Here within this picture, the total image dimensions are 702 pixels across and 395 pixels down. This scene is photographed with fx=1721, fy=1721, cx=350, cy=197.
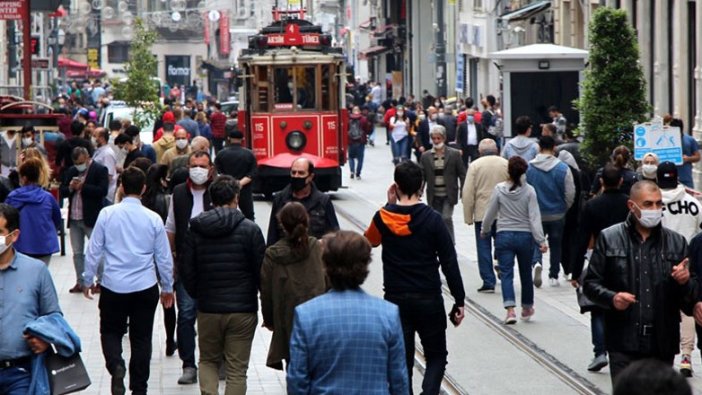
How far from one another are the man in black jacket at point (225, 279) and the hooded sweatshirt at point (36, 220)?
161 inches

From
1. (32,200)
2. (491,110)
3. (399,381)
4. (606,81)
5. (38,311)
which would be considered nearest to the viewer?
(399,381)

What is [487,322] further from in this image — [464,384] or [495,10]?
[495,10]

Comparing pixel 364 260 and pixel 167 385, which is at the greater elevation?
pixel 364 260

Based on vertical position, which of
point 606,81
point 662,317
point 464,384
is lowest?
point 464,384

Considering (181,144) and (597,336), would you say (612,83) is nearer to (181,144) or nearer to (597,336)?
(181,144)

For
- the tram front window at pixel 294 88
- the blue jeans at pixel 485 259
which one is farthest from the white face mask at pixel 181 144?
the tram front window at pixel 294 88

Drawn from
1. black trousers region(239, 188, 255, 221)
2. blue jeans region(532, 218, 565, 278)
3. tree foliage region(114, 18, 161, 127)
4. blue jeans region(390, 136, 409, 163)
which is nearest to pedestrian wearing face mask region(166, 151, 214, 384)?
black trousers region(239, 188, 255, 221)

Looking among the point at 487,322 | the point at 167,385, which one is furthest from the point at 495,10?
the point at 167,385

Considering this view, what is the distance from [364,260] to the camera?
7488 millimetres

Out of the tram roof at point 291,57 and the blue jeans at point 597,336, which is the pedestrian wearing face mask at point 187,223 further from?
the tram roof at point 291,57

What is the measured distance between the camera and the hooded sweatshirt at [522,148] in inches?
750

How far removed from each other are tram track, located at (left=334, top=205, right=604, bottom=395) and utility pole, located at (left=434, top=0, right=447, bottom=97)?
38.9 meters

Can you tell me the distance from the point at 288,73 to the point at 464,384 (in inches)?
718

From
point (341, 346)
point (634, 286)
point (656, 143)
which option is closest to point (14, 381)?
point (341, 346)
